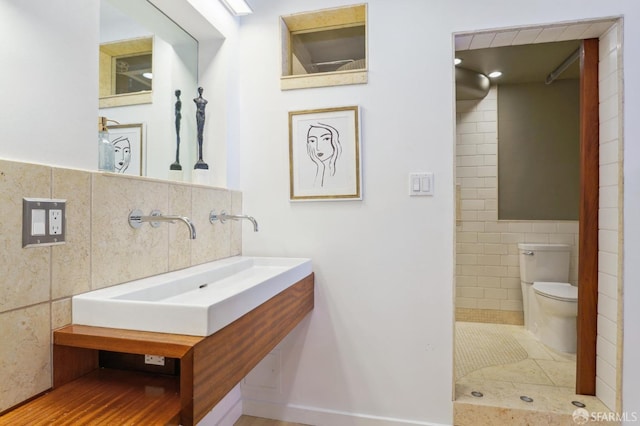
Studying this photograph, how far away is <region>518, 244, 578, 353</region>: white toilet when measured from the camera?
2422mm

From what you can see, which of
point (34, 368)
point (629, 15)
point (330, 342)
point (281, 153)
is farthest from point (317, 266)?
point (629, 15)

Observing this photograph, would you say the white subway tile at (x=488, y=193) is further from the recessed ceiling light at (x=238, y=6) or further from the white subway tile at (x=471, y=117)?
the recessed ceiling light at (x=238, y=6)

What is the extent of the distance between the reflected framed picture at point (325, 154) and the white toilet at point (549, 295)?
1.79 meters

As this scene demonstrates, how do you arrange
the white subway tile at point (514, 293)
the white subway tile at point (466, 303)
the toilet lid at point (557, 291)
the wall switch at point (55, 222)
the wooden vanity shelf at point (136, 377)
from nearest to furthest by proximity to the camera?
1. the wooden vanity shelf at point (136, 377)
2. the wall switch at point (55, 222)
3. the toilet lid at point (557, 291)
4. the white subway tile at point (514, 293)
5. the white subway tile at point (466, 303)

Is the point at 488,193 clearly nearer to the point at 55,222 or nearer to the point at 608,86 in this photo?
the point at 608,86

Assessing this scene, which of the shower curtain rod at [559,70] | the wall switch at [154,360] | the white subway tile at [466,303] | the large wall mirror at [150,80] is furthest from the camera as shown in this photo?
the white subway tile at [466,303]

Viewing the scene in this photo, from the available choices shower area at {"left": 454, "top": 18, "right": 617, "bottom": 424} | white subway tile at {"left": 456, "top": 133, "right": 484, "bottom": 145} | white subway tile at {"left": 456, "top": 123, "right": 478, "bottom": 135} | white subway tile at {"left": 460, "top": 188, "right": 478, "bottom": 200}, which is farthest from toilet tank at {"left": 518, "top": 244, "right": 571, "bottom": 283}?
white subway tile at {"left": 456, "top": 123, "right": 478, "bottom": 135}

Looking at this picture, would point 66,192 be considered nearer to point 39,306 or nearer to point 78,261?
point 78,261

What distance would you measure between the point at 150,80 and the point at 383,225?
131 cm

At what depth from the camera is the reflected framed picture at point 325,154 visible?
179cm

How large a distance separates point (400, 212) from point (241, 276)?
0.84 meters

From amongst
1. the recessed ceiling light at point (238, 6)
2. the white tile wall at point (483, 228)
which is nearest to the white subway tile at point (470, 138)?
the white tile wall at point (483, 228)

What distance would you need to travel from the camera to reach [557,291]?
8.31 ft

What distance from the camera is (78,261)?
101 centimetres
